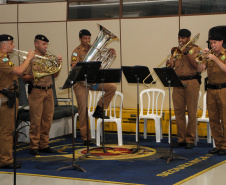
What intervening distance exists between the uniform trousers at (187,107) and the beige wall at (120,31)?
1678mm

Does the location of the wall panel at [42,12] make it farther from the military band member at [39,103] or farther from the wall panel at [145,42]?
the military band member at [39,103]

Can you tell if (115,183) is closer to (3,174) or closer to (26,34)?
(3,174)

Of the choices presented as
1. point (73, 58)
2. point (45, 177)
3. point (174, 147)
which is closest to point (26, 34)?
point (73, 58)

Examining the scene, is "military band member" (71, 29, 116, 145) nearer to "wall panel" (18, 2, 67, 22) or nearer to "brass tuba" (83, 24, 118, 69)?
"brass tuba" (83, 24, 118, 69)

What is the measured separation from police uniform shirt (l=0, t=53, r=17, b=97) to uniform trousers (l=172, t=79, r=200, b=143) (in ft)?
9.30

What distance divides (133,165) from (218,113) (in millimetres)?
1672

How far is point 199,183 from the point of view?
5098 millimetres

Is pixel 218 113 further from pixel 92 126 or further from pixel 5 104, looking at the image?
pixel 5 104

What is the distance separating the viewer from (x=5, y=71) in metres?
5.73

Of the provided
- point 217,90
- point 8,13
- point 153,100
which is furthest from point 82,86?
point 8,13

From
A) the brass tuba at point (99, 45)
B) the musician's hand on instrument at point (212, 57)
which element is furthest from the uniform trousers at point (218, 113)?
the brass tuba at point (99, 45)

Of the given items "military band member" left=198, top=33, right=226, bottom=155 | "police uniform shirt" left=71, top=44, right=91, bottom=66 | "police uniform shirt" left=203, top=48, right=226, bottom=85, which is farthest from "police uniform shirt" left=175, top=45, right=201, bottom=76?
"police uniform shirt" left=71, top=44, right=91, bottom=66

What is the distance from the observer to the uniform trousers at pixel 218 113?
6656 millimetres

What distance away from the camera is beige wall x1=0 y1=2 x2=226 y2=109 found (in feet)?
29.8
